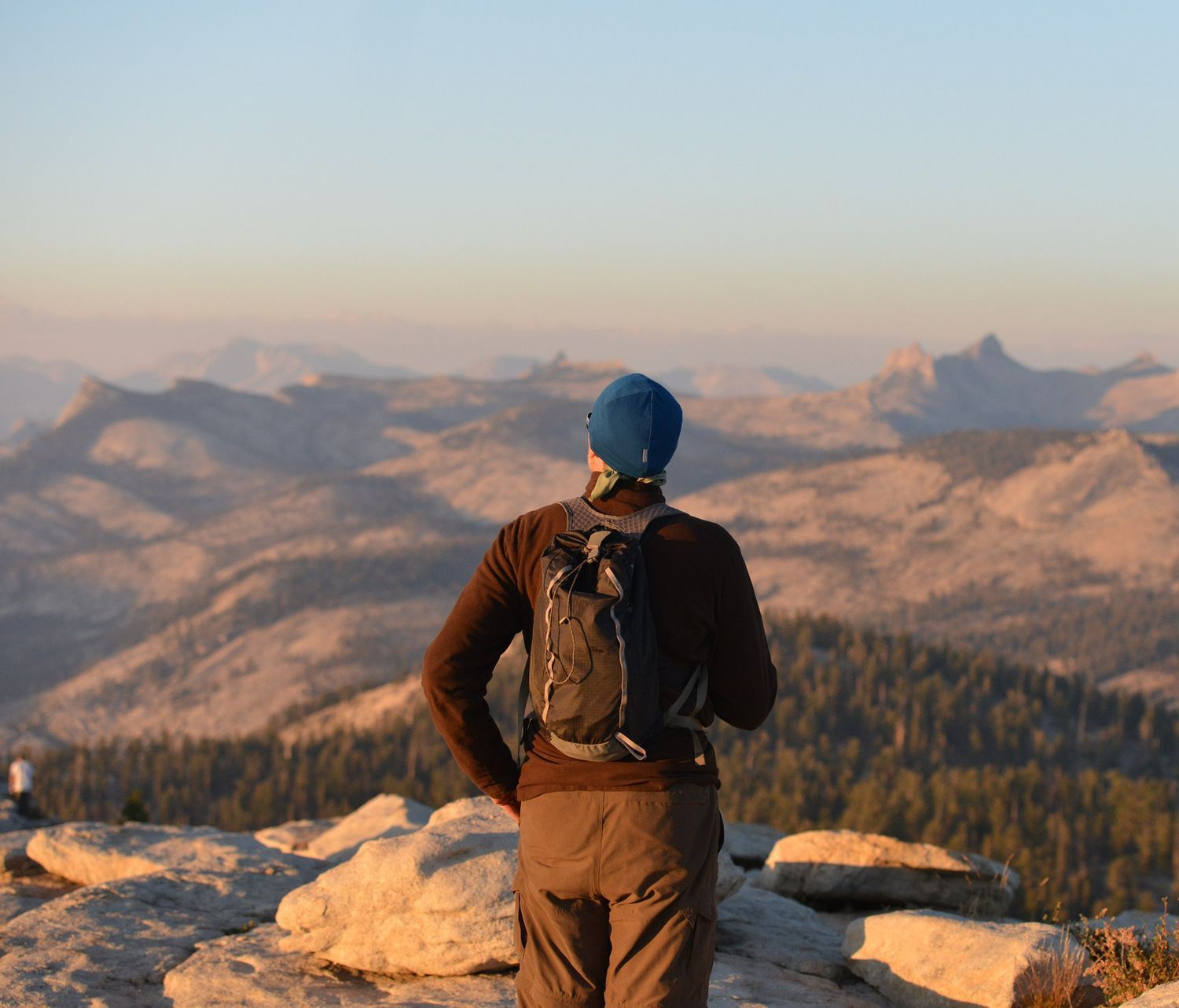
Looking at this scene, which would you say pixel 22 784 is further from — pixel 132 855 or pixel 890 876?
pixel 890 876

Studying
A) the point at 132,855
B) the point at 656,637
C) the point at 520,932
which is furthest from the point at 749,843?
the point at 656,637

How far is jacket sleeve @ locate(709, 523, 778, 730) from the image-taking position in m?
8.91

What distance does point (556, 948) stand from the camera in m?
9.10

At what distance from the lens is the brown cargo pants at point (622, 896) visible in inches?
345

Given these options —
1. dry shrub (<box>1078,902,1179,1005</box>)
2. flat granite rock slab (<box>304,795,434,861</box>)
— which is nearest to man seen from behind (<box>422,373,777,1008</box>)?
dry shrub (<box>1078,902,1179,1005</box>)

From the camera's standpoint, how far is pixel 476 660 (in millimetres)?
9383

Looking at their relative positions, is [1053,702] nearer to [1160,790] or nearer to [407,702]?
[1160,790]

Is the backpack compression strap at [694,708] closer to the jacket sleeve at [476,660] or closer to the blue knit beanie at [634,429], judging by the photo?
the jacket sleeve at [476,660]

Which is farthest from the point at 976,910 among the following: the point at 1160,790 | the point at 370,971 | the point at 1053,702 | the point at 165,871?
the point at 1053,702

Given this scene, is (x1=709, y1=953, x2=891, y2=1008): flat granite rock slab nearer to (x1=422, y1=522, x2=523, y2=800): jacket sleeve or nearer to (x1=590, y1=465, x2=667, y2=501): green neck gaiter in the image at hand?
(x1=422, y1=522, x2=523, y2=800): jacket sleeve

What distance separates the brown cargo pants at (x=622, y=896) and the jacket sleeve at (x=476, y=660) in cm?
71

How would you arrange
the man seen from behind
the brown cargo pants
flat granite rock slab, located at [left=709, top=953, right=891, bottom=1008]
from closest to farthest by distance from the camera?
the man seen from behind → the brown cargo pants → flat granite rock slab, located at [left=709, top=953, right=891, bottom=1008]

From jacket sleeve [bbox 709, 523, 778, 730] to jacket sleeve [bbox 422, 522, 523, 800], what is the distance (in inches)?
63.9

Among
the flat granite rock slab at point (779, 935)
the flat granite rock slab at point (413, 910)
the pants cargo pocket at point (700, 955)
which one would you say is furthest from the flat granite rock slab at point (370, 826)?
the pants cargo pocket at point (700, 955)
